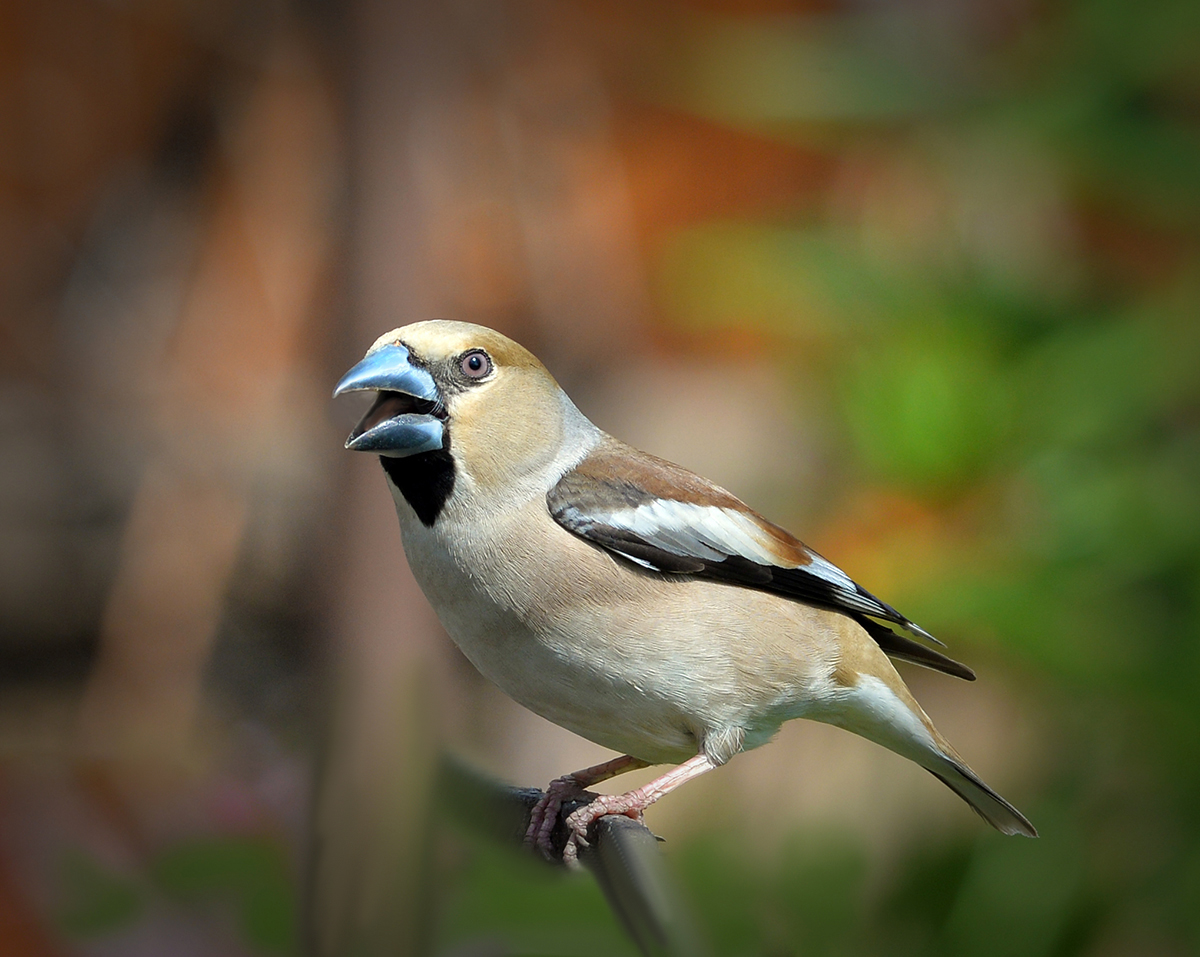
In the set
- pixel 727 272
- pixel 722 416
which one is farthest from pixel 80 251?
pixel 727 272

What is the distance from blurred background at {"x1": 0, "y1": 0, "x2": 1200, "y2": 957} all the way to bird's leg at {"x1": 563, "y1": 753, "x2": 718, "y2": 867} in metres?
0.15

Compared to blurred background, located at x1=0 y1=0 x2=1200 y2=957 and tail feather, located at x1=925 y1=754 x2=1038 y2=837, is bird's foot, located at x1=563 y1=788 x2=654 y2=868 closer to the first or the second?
blurred background, located at x1=0 y1=0 x2=1200 y2=957

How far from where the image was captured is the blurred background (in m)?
1.40

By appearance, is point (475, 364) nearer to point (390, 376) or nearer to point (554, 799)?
point (390, 376)

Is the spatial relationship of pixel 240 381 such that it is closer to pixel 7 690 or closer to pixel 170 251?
pixel 170 251

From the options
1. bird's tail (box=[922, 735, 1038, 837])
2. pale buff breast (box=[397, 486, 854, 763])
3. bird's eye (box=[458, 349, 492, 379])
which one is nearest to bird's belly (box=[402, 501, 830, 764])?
pale buff breast (box=[397, 486, 854, 763])

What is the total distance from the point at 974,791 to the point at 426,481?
3.56 feet

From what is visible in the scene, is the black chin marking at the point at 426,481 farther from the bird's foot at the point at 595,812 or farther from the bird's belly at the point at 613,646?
the bird's foot at the point at 595,812

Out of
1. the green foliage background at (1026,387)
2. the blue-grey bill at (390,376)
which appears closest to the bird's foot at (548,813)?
the green foliage background at (1026,387)

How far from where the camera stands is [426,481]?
1675 mm

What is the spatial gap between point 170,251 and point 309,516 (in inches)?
60.5

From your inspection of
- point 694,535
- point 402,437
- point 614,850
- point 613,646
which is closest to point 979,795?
point 694,535

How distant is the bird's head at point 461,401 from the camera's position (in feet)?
5.08

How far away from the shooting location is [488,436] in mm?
1716
